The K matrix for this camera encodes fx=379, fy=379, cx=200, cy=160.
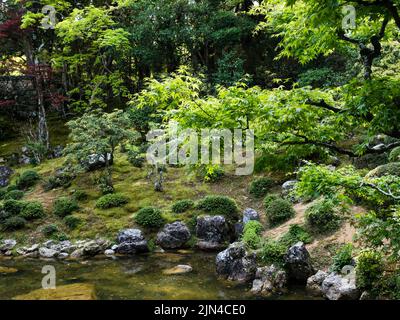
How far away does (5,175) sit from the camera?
19375 millimetres

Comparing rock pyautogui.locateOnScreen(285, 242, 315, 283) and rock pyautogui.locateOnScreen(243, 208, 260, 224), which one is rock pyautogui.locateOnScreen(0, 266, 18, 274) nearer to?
rock pyautogui.locateOnScreen(243, 208, 260, 224)

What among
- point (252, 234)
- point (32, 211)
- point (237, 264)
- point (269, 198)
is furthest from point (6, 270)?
point (269, 198)

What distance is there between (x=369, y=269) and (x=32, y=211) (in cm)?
1255

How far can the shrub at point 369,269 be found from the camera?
27.2ft

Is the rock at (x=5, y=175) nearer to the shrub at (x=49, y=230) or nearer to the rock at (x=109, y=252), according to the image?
the shrub at (x=49, y=230)

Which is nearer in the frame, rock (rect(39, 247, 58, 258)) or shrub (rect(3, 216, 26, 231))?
rock (rect(39, 247, 58, 258))

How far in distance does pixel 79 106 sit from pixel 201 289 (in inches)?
722

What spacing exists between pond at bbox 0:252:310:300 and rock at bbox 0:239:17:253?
875 mm

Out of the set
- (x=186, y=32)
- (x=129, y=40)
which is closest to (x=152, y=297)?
(x=186, y=32)

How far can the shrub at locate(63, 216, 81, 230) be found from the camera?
14703 millimetres

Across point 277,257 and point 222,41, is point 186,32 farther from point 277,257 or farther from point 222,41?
point 277,257

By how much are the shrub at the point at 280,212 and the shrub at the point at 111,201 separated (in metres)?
6.09

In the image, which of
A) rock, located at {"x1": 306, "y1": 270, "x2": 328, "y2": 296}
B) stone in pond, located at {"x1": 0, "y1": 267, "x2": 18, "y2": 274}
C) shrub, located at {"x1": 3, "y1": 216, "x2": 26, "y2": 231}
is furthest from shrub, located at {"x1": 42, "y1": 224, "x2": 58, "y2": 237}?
rock, located at {"x1": 306, "y1": 270, "x2": 328, "y2": 296}

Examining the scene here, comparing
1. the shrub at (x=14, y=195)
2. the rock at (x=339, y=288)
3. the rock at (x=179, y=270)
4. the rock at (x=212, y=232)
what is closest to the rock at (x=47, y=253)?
the shrub at (x=14, y=195)
